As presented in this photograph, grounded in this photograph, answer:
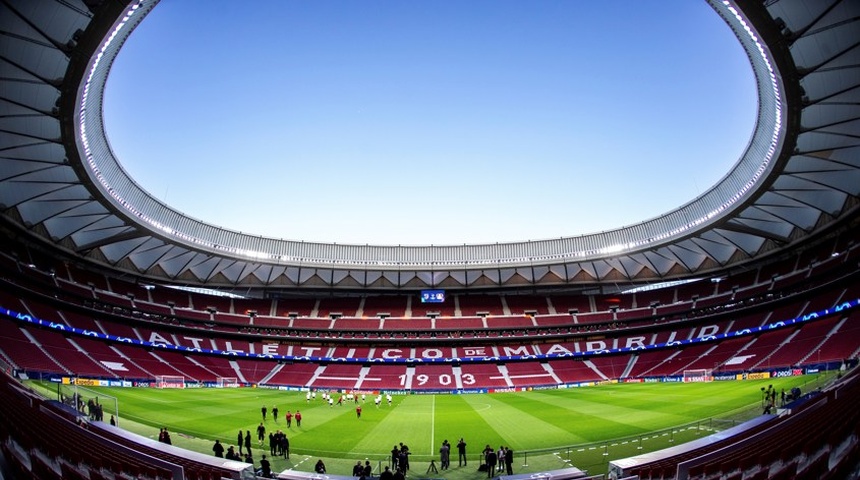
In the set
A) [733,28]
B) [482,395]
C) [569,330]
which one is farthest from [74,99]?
[569,330]

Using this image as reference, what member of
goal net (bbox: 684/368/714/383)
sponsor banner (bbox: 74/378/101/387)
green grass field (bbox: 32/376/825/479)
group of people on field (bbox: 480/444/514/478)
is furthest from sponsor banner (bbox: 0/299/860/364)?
group of people on field (bbox: 480/444/514/478)

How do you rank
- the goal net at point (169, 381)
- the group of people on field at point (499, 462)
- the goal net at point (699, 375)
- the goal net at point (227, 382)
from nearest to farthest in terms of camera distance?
1. the group of people on field at point (499, 462)
2. the goal net at point (169, 381)
3. the goal net at point (699, 375)
4. the goal net at point (227, 382)

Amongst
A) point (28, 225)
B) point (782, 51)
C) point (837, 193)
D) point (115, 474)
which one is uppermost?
point (782, 51)

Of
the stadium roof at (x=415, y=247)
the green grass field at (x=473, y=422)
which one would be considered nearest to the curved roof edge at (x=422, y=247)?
the stadium roof at (x=415, y=247)

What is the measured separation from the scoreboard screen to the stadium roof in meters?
1.49

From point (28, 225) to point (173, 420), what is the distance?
93.9 ft

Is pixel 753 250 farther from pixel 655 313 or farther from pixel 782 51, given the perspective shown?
pixel 782 51

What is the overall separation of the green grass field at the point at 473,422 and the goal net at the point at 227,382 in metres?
8.32

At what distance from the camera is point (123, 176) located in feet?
134

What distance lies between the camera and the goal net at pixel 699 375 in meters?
46.4

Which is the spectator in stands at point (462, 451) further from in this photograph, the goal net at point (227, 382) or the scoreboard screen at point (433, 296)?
the scoreboard screen at point (433, 296)

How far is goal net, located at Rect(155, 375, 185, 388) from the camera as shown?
46.3 meters

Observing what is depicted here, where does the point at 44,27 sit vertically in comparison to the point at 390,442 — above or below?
above

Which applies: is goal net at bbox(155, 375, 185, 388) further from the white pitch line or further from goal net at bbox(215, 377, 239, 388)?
the white pitch line
